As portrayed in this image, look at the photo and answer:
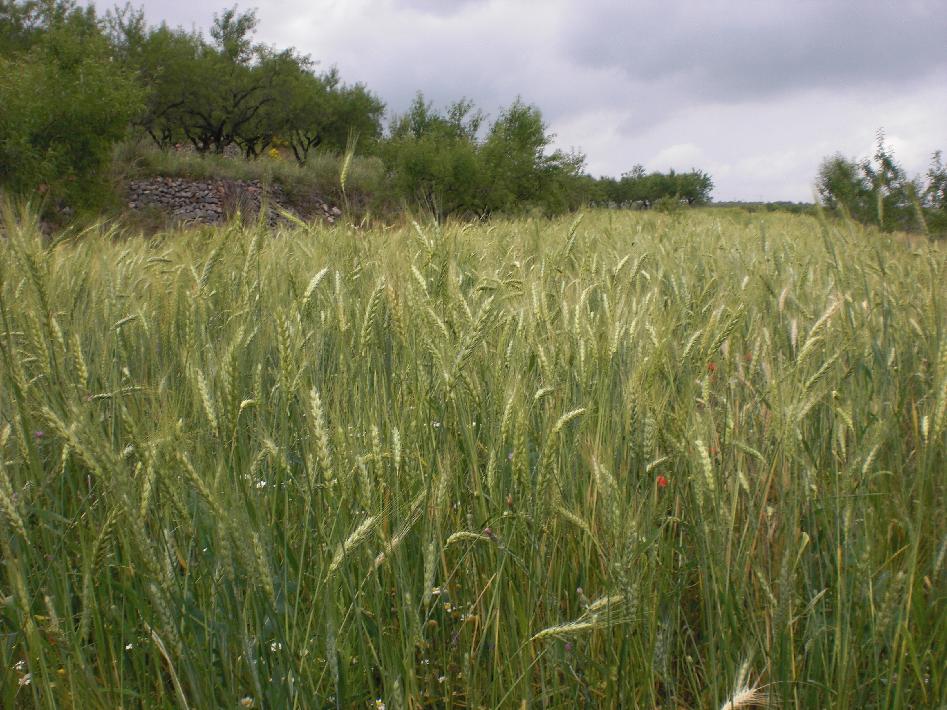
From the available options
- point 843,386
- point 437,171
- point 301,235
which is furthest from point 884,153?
point 437,171

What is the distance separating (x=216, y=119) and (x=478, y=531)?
1215 inches

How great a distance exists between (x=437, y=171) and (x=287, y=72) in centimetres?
1710

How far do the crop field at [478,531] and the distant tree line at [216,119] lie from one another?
4.65 ft

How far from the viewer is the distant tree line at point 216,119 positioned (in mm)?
12008

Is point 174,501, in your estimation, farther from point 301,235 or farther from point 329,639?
point 301,235

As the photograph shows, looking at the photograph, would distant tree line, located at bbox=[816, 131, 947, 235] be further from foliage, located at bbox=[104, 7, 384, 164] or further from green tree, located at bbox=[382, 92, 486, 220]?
foliage, located at bbox=[104, 7, 384, 164]

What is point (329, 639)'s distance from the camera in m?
0.93

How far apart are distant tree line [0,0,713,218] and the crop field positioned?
1.42 metres

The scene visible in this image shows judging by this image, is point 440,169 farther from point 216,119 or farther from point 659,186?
point 659,186

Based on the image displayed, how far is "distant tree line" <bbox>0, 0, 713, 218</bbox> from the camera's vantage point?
12.0 metres

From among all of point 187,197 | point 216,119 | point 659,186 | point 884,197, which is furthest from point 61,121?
point 659,186

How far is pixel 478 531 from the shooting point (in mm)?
1242

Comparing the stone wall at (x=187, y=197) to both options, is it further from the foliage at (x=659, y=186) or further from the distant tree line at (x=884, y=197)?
the foliage at (x=659, y=186)

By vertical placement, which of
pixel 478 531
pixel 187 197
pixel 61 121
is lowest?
pixel 478 531
